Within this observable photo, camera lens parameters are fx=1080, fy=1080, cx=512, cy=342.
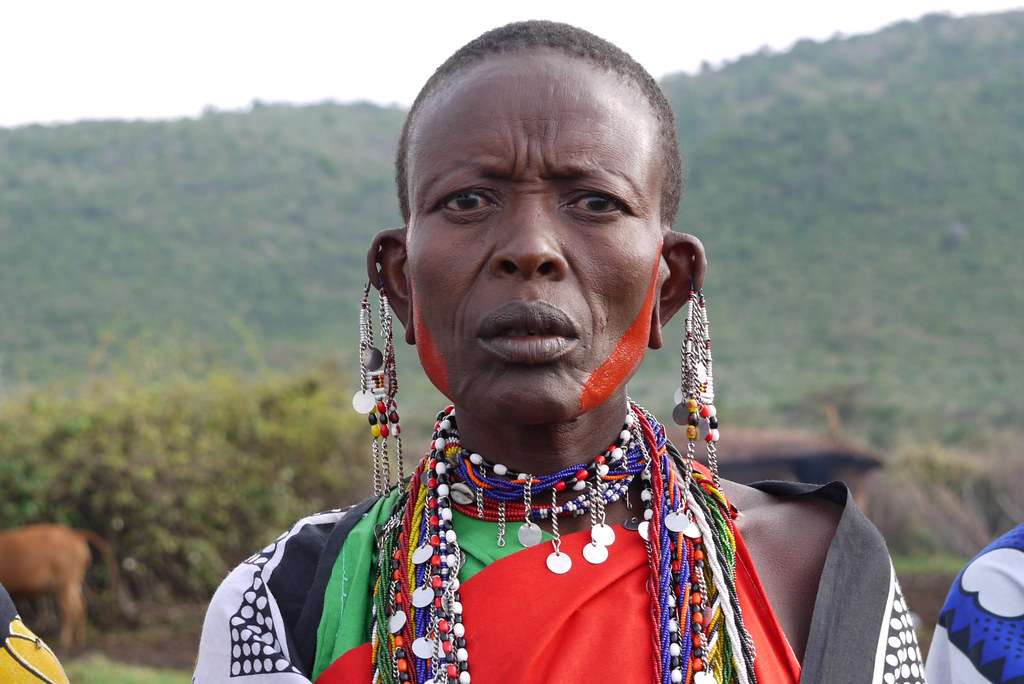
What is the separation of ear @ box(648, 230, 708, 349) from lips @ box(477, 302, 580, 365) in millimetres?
285

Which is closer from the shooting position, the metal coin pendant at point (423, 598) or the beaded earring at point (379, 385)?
the metal coin pendant at point (423, 598)

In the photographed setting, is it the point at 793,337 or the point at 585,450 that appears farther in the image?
the point at 793,337

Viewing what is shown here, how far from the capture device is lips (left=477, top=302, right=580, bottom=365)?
1.81 meters

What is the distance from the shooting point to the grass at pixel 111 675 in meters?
7.45

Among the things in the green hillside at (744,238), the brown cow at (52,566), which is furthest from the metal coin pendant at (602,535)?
the green hillside at (744,238)

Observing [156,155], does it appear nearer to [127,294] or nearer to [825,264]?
[127,294]

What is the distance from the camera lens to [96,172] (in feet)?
133

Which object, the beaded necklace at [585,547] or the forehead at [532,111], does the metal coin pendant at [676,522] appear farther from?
the forehead at [532,111]

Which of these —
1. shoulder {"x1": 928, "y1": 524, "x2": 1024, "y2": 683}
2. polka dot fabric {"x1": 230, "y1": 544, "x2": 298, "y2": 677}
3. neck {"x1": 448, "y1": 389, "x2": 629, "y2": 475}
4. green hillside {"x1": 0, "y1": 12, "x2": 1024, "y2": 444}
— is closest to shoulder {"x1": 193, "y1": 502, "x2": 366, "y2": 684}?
polka dot fabric {"x1": 230, "y1": 544, "x2": 298, "y2": 677}

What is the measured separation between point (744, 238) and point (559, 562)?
116 feet

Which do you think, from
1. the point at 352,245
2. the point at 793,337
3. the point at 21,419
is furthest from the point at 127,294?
the point at 21,419

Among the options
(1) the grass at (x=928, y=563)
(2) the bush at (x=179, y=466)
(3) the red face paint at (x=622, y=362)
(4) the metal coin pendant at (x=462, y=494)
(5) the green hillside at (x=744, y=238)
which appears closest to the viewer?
(3) the red face paint at (x=622, y=362)

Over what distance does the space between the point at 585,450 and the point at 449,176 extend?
0.58 metres

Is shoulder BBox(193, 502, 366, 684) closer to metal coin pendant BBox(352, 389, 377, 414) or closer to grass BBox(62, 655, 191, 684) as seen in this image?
metal coin pendant BBox(352, 389, 377, 414)
